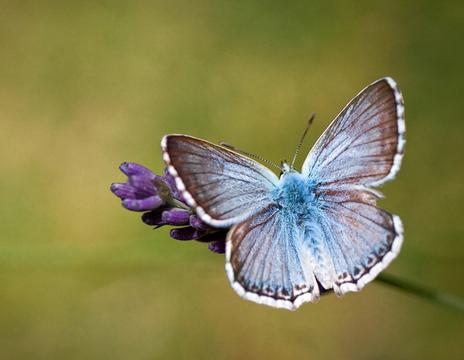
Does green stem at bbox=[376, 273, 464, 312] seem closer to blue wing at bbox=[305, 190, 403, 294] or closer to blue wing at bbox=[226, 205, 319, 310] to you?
blue wing at bbox=[305, 190, 403, 294]

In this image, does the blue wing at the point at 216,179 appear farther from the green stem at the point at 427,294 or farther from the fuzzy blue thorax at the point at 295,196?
the green stem at the point at 427,294

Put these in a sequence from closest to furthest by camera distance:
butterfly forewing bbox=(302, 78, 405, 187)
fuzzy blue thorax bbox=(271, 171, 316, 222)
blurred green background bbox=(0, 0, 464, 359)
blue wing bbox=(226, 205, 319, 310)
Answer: blue wing bbox=(226, 205, 319, 310), butterfly forewing bbox=(302, 78, 405, 187), fuzzy blue thorax bbox=(271, 171, 316, 222), blurred green background bbox=(0, 0, 464, 359)

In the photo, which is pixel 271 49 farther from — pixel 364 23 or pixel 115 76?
pixel 115 76

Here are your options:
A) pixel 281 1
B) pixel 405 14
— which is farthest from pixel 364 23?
pixel 281 1

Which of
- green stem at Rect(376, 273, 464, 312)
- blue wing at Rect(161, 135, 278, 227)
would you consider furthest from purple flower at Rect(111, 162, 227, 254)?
green stem at Rect(376, 273, 464, 312)

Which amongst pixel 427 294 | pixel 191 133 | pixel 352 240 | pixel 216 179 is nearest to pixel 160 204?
pixel 216 179

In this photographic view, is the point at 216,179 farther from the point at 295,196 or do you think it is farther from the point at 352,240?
the point at 352,240

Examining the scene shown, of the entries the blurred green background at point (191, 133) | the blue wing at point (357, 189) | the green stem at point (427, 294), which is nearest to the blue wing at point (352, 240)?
the blue wing at point (357, 189)
